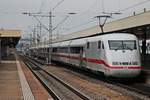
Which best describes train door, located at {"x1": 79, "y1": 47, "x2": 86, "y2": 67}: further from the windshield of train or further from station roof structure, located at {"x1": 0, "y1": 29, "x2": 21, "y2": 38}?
station roof structure, located at {"x1": 0, "y1": 29, "x2": 21, "y2": 38}

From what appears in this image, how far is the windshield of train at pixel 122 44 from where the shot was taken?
23.6 m

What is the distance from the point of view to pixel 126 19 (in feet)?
108

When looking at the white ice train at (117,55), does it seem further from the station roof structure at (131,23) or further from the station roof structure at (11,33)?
the station roof structure at (11,33)

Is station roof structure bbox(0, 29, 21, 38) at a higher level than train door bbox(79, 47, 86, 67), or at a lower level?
higher

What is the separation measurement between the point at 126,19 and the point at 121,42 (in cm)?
944

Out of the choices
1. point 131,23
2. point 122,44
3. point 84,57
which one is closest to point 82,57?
point 84,57

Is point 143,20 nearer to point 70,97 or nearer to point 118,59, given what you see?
point 118,59

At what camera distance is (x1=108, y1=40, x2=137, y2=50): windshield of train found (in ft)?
77.4

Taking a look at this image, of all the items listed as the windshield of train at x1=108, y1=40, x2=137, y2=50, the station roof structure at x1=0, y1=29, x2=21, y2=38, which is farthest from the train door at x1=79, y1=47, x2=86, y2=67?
the station roof structure at x1=0, y1=29, x2=21, y2=38

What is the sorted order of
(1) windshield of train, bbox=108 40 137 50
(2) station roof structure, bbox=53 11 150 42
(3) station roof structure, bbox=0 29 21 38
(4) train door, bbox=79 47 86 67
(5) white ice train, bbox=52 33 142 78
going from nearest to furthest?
(5) white ice train, bbox=52 33 142 78
(1) windshield of train, bbox=108 40 137 50
(2) station roof structure, bbox=53 11 150 42
(4) train door, bbox=79 47 86 67
(3) station roof structure, bbox=0 29 21 38

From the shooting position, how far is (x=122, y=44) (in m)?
23.8

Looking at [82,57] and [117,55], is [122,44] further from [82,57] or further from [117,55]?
[82,57]

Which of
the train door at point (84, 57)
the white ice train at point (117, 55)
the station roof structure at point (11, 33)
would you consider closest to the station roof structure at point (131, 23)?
the train door at point (84, 57)

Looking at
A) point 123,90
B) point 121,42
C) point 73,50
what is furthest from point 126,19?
point 123,90
